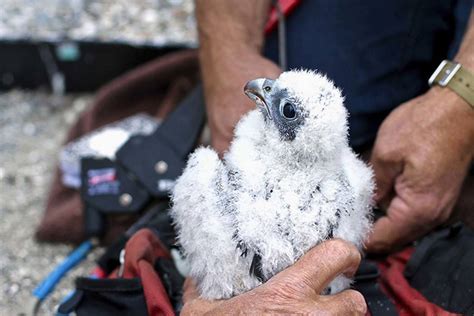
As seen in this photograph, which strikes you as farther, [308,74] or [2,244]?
[2,244]

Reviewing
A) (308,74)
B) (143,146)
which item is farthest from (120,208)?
(308,74)

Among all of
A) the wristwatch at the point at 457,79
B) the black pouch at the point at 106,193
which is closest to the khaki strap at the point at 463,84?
the wristwatch at the point at 457,79

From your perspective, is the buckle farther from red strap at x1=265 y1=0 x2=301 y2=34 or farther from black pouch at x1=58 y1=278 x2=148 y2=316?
black pouch at x1=58 y1=278 x2=148 y2=316

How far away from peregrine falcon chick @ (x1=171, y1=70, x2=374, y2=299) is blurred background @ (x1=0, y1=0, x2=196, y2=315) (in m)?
1.23

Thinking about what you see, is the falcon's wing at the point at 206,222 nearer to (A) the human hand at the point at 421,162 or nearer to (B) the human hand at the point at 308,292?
(B) the human hand at the point at 308,292

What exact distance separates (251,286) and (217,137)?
59cm

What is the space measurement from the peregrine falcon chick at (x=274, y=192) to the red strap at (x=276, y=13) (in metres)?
0.64

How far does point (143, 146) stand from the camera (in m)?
2.05

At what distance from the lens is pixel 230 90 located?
180 centimetres

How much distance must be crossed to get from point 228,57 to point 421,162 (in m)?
0.62

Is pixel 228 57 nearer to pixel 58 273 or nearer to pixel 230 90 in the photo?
pixel 230 90

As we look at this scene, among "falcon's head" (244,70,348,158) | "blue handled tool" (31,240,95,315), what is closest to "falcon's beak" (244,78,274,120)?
"falcon's head" (244,70,348,158)

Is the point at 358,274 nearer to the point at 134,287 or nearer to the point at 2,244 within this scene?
the point at 134,287

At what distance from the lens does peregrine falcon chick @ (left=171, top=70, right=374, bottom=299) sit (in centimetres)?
127
